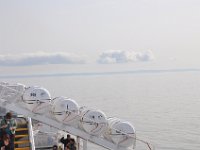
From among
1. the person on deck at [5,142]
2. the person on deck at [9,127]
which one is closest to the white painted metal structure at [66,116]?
the person on deck at [9,127]

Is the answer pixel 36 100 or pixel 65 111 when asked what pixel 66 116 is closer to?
pixel 65 111

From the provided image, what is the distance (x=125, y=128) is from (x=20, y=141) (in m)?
8.16

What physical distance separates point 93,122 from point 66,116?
4.65 ft

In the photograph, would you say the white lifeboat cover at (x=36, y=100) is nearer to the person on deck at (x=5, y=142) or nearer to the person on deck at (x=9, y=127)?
the person on deck at (x=9, y=127)

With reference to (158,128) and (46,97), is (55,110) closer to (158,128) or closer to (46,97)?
(46,97)

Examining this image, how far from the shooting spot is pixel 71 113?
20.0 meters

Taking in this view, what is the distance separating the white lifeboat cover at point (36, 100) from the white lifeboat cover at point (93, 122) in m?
2.02

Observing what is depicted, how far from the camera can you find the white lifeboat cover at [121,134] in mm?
20172

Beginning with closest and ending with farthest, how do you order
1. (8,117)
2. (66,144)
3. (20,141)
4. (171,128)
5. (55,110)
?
(8,117) < (20,141) < (66,144) < (55,110) < (171,128)

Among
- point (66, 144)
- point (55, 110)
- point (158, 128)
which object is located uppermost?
point (55, 110)

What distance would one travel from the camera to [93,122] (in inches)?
779

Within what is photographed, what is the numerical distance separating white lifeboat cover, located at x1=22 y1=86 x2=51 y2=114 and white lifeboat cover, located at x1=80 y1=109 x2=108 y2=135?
2.02m

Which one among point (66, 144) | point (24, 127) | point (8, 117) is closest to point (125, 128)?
point (66, 144)

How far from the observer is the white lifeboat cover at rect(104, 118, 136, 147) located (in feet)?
66.2
